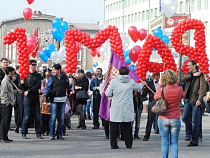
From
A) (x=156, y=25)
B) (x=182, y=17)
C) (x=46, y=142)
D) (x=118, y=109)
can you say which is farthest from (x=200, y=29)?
(x=156, y=25)

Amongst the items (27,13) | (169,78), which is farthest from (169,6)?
(27,13)

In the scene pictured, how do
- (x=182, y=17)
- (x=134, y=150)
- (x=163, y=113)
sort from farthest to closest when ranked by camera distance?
(x=182, y=17) → (x=134, y=150) → (x=163, y=113)

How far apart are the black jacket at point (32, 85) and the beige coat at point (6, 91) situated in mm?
723

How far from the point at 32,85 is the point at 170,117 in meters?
5.03

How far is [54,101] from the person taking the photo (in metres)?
12.2

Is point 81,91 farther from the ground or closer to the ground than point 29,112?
farther from the ground

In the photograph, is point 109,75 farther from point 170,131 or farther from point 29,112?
point 170,131

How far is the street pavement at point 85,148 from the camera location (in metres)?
9.72

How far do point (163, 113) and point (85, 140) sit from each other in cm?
410

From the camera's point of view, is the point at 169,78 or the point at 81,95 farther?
the point at 81,95

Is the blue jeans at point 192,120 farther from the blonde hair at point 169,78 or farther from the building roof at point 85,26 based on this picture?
the building roof at point 85,26

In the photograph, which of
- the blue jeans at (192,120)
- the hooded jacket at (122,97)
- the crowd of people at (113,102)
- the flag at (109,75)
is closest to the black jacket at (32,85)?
the crowd of people at (113,102)

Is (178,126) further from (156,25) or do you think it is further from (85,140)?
(156,25)

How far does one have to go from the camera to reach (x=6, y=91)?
1162 cm
